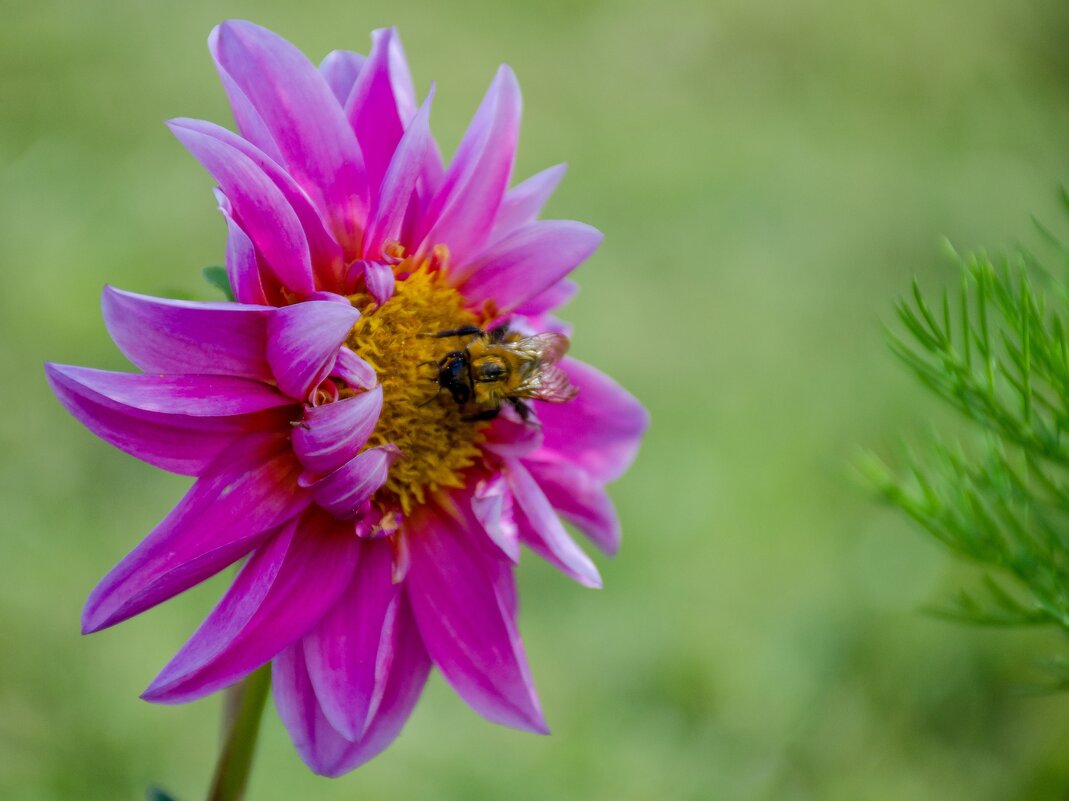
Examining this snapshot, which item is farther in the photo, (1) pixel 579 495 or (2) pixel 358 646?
(1) pixel 579 495

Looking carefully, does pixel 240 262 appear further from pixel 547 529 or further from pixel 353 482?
pixel 547 529

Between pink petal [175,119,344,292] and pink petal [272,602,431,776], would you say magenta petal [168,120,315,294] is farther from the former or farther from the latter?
pink petal [272,602,431,776]

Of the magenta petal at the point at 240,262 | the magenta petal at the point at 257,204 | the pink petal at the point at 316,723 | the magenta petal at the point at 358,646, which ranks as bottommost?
the pink petal at the point at 316,723

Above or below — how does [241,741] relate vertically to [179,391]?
below

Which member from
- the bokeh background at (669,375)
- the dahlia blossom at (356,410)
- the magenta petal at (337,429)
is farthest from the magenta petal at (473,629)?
the bokeh background at (669,375)

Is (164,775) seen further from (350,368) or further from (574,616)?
(350,368)

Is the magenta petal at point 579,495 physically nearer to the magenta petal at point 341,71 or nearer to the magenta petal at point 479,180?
the magenta petal at point 479,180

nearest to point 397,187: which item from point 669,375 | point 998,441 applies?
point 998,441

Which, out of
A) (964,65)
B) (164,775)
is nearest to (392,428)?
(164,775)

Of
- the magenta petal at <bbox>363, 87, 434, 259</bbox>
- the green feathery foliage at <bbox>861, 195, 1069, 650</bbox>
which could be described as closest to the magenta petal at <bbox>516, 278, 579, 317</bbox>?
the magenta petal at <bbox>363, 87, 434, 259</bbox>
